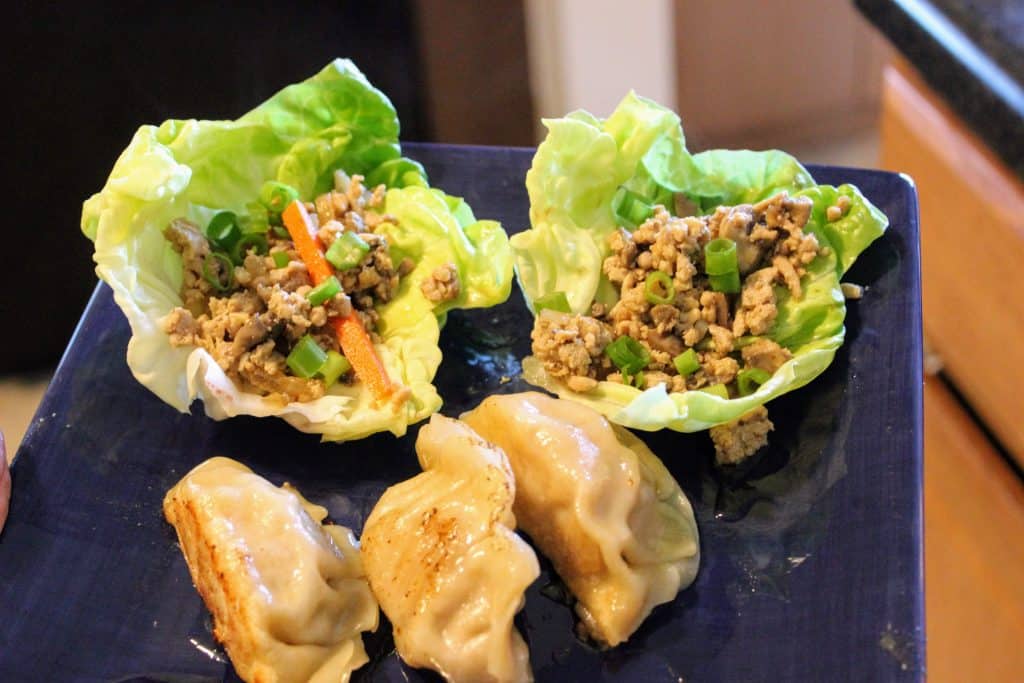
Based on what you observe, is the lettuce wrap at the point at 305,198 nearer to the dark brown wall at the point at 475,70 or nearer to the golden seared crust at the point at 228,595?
the golden seared crust at the point at 228,595

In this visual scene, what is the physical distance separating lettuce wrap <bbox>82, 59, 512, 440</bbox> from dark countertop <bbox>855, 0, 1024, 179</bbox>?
1.19m

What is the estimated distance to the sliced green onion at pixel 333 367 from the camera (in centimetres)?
240

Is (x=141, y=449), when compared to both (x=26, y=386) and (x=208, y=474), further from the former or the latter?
(x=26, y=386)

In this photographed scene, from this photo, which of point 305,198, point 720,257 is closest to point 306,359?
point 305,198

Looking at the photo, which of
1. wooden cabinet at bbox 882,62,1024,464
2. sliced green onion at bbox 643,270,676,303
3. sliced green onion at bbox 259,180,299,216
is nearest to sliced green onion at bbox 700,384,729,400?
sliced green onion at bbox 643,270,676,303

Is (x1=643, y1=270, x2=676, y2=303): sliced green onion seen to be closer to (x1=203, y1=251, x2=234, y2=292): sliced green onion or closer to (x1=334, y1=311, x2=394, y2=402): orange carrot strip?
(x1=334, y1=311, x2=394, y2=402): orange carrot strip

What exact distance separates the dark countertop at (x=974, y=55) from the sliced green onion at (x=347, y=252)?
59.7 inches

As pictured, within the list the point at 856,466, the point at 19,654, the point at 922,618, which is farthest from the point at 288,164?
the point at 922,618

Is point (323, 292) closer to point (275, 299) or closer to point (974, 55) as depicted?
point (275, 299)

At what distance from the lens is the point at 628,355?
2.32m

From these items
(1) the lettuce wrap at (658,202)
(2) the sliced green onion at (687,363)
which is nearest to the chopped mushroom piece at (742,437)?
(1) the lettuce wrap at (658,202)

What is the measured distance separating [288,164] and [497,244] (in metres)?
0.60

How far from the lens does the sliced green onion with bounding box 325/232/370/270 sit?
2475mm

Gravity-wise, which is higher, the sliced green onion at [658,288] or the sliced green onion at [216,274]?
the sliced green onion at [216,274]
